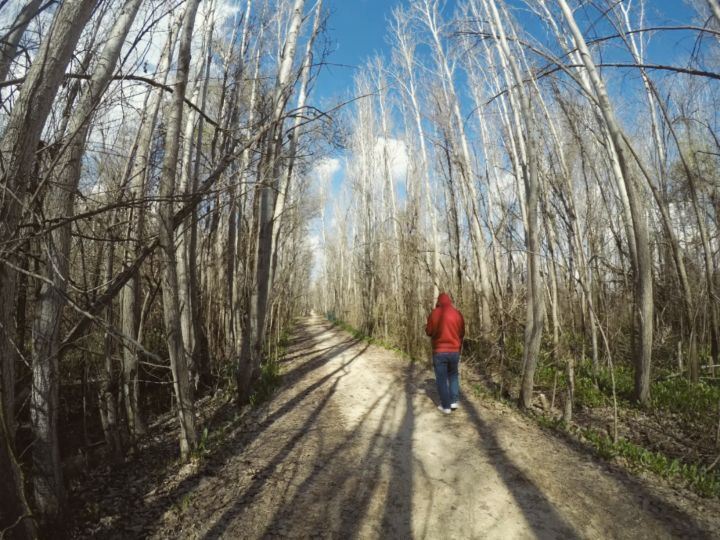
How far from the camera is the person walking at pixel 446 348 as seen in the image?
5.34 metres

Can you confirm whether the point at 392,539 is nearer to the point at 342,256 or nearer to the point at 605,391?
the point at 605,391

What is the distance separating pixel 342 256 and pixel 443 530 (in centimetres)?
2343

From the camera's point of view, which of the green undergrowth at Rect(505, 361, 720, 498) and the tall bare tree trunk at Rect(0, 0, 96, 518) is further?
the green undergrowth at Rect(505, 361, 720, 498)

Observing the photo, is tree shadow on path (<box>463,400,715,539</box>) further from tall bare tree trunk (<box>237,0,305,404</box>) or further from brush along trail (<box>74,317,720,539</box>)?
tall bare tree trunk (<box>237,0,305,404</box>)

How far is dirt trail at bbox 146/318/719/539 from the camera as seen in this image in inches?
115

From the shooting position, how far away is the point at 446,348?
5.34m

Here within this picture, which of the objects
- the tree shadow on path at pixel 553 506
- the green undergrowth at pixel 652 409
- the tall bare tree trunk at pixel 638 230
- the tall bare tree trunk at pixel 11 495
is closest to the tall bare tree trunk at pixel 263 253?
the tall bare tree trunk at pixel 11 495

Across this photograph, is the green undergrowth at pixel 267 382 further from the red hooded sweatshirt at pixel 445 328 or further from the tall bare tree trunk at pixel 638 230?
the tall bare tree trunk at pixel 638 230

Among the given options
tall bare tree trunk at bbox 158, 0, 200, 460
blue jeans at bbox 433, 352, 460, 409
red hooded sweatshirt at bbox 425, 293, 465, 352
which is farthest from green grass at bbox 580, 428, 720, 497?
tall bare tree trunk at bbox 158, 0, 200, 460

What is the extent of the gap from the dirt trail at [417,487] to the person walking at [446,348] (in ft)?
0.90

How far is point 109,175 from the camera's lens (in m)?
4.22

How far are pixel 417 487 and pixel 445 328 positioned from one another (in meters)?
2.35

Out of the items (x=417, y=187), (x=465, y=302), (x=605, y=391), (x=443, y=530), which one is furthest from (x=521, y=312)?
(x=443, y=530)

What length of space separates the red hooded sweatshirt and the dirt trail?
981mm
